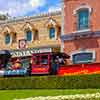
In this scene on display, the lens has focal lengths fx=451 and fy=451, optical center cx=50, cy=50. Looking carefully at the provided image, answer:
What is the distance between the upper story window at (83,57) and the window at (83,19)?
248 cm

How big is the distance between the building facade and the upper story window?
478cm

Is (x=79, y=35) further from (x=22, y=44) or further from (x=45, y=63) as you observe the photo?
(x=22, y=44)

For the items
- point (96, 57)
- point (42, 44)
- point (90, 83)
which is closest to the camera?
point (90, 83)

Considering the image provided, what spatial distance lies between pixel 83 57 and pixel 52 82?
11.6 meters

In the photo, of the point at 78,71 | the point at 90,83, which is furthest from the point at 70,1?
the point at 90,83

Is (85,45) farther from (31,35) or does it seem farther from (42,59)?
(31,35)

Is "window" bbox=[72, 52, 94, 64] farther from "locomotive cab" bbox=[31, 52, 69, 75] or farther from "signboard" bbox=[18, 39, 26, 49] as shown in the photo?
"signboard" bbox=[18, 39, 26, 49]

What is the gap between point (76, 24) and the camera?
1646 inches

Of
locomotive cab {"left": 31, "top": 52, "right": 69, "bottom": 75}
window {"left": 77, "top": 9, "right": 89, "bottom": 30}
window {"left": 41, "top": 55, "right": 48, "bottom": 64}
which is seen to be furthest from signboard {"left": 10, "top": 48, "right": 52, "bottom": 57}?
window {"left": 41, "top": 55, "right": 48, "bottom": 64}

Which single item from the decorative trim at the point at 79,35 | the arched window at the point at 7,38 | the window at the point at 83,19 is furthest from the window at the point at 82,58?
the arched window at the point at 7,38

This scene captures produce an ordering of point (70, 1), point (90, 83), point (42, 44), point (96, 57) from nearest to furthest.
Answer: point (90, 83), point (96, 57), point (70, 1), point (42, 44)

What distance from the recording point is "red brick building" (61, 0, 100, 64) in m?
39.9

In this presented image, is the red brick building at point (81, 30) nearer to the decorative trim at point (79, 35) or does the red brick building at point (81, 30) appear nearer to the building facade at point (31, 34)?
the decorative trim at point (79, 35)

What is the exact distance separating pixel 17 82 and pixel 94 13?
1144 centimetres
